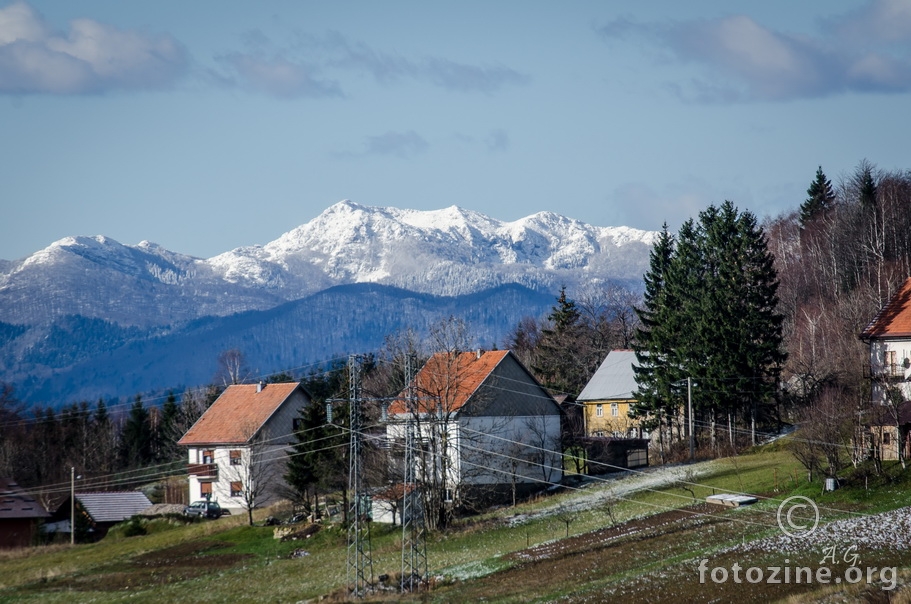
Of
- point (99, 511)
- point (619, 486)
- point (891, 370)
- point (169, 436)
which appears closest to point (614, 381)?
point (619, 486)

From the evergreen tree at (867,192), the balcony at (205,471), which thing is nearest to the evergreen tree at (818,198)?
the evergreen tree at (867,192)

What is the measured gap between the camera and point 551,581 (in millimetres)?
35281

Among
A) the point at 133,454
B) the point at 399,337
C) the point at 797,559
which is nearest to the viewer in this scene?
the point at 797,559

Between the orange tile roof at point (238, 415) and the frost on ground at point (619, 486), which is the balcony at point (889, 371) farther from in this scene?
the orange tile roof at point (238, 415)

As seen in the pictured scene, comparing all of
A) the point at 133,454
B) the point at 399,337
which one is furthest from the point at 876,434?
the point at 133,454

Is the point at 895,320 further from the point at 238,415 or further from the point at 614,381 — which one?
the point at 238,415

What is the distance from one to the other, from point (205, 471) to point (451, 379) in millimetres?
25537

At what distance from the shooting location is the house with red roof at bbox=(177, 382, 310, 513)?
238 feet

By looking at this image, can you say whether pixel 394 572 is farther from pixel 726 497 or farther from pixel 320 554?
pixel 726 497

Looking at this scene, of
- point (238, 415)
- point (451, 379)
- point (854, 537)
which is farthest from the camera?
point (238, 415)

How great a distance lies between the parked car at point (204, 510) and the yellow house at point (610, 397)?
29.0m

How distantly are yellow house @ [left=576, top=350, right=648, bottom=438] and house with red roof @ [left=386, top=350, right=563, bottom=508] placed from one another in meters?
15.6

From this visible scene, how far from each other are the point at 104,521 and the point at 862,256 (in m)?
67.0

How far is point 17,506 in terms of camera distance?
69.4 m
